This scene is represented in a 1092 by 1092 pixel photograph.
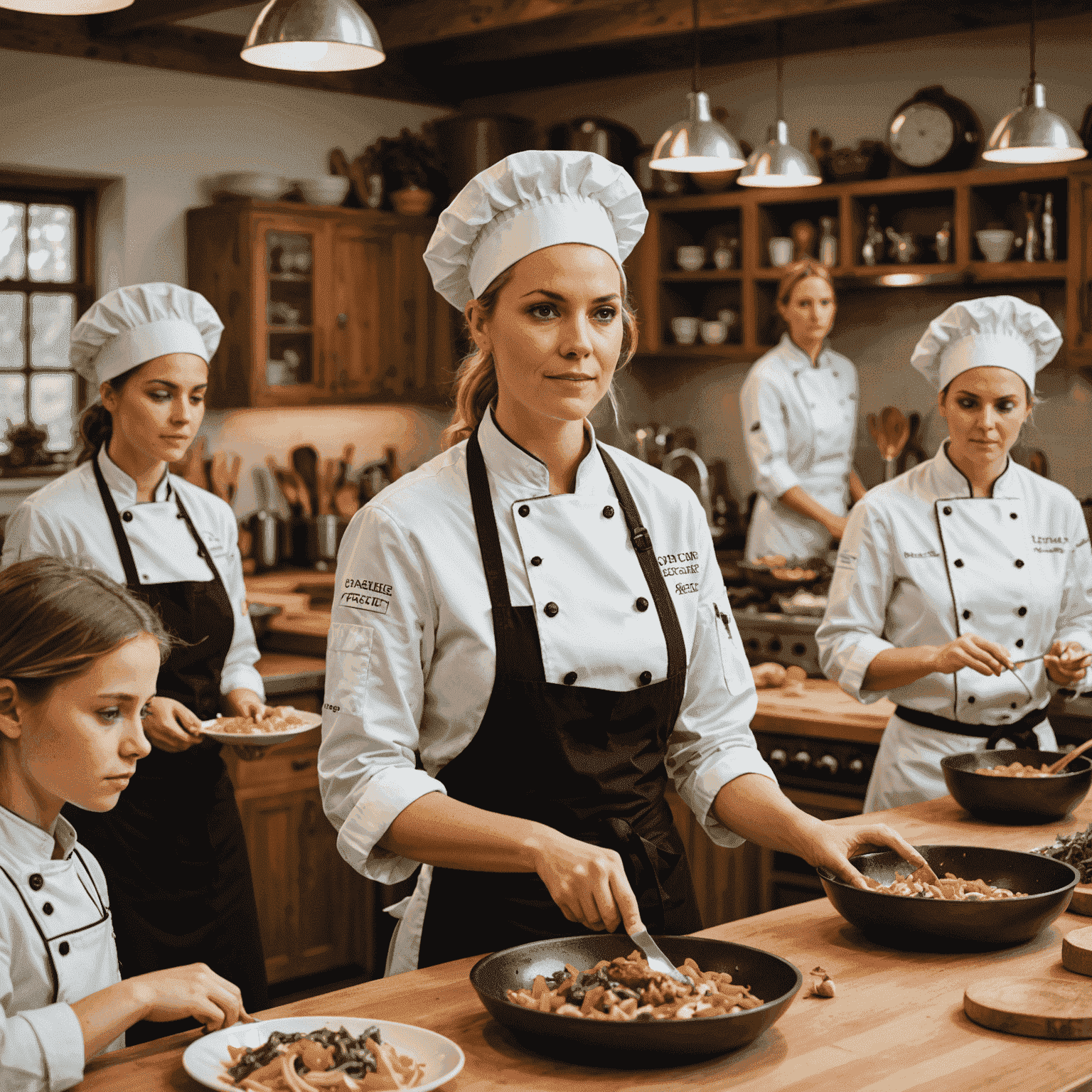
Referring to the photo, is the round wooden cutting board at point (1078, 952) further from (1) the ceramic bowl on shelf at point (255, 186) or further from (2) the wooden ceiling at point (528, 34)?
(1) the ceramic bowl on shelf at point (255, 186)

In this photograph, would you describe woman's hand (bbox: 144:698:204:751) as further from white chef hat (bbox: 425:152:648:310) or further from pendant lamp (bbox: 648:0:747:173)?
pendant lamp (bbox: 648:0:747:173)

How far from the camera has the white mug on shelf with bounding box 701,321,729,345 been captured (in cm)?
672

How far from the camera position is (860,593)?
2939mm

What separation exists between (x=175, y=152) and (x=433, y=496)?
5030 millimetres

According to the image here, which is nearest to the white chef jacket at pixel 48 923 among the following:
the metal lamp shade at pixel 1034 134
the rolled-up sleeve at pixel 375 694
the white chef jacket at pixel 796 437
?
the rolled-up sleeve at pixel 375 694

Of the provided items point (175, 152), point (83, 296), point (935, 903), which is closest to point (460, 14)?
point (175, 152)

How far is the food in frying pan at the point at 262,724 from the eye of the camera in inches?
115

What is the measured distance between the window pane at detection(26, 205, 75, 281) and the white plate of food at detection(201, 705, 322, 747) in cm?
362

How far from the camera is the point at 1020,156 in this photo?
445 centimetres

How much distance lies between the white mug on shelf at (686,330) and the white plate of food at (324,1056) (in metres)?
5.61

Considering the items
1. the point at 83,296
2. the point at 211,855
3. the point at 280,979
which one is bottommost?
the point at 280,979

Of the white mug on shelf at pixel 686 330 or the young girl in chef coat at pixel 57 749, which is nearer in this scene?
the young girl in chef coat at pixel 57 749

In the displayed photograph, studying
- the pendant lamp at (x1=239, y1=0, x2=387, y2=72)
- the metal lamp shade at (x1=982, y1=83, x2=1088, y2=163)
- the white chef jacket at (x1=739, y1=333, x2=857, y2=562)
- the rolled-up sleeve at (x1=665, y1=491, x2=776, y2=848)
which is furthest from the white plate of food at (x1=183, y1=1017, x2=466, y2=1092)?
the white chef jacket at (x1=739, y1=333, x2=857, y2=562)

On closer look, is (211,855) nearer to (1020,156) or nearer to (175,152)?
(1020,156)
